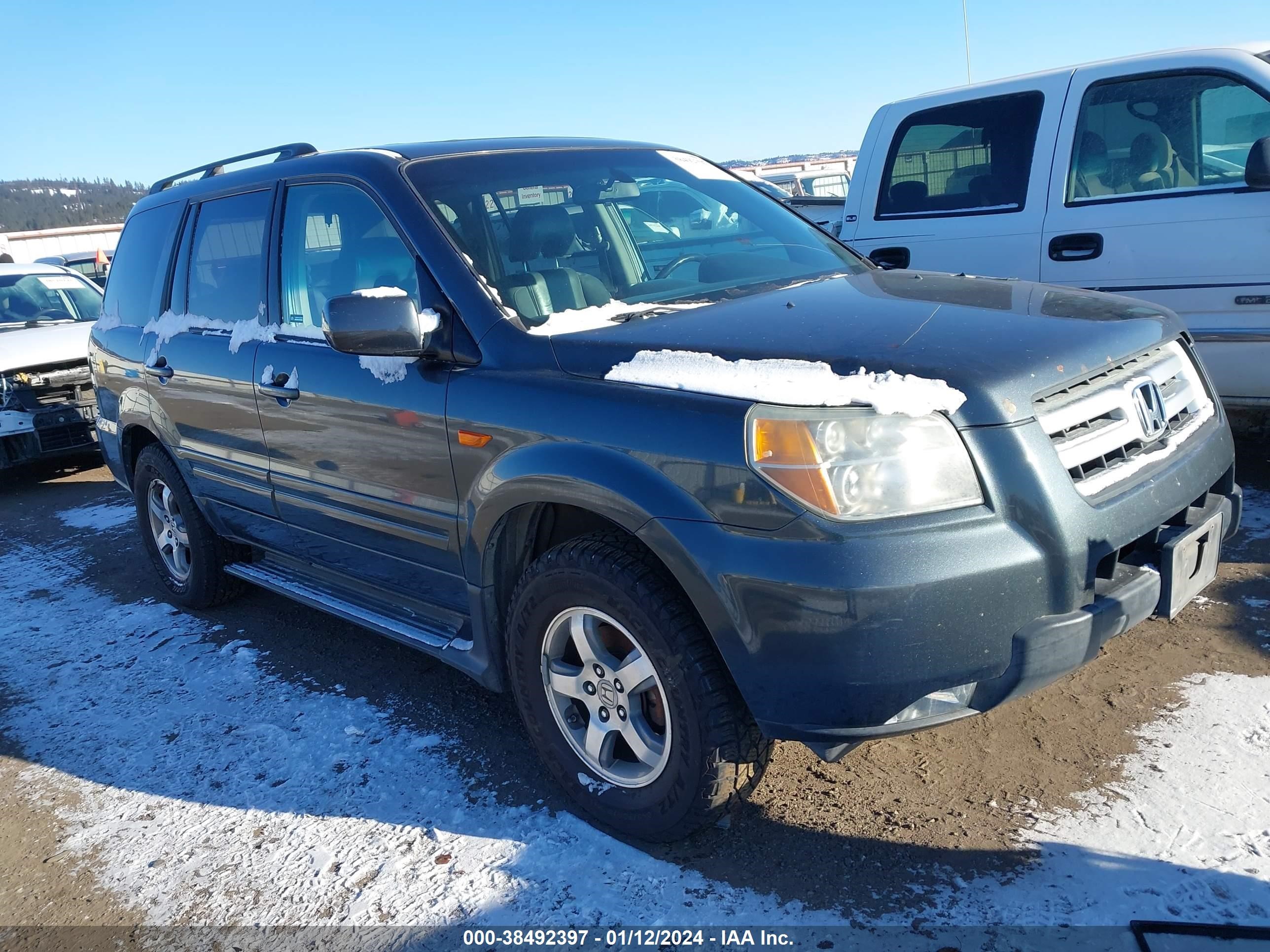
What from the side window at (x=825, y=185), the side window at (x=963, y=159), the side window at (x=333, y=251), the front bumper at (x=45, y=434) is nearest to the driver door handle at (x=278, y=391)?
the side window at (x=333, y=251)

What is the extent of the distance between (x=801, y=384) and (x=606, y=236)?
130 cm

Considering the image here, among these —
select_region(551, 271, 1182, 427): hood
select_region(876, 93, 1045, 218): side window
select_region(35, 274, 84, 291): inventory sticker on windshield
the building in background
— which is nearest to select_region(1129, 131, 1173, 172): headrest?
select_region(876, 93, 1045, 218): side window

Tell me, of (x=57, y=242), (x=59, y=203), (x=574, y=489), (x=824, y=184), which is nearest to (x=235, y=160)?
(x=574, y=489)

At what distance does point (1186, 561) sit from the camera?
244 centimetres

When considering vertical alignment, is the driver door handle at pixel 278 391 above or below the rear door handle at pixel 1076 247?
below

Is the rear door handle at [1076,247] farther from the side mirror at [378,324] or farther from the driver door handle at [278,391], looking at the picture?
the driver door handle at [278,391]

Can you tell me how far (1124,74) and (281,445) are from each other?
4.14 meters

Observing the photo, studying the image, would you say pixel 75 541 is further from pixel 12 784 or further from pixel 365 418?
pixel 365 418

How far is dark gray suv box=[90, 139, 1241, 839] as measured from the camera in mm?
2135

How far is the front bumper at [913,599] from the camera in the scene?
2.08 m

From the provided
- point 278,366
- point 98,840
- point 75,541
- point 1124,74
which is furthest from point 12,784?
point 1124,74

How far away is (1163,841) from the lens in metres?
2.39

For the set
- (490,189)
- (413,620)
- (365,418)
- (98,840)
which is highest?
(490,189)

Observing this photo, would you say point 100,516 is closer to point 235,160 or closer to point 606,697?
point 235,160
